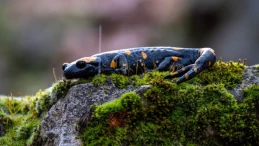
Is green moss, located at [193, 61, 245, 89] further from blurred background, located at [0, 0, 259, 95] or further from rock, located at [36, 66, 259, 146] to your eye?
blurred background, located at [0, 0, 259, 95]

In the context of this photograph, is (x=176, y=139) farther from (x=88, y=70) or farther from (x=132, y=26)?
(x=132, y=26)

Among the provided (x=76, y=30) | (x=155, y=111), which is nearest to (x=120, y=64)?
(x=155, y=111)

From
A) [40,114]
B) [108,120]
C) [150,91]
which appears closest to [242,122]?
[150,91]

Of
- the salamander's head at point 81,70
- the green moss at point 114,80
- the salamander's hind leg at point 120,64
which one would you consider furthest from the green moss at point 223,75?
the salamander's head at point 81,70

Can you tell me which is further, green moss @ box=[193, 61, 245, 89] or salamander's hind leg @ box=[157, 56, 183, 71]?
salamander's hind leg @ box=[157, 56, 183, 71]

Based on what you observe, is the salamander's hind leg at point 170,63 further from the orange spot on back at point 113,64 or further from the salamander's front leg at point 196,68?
the orange spot on back at point 113,64

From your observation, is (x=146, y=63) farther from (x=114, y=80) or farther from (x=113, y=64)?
(x=114, y=80)

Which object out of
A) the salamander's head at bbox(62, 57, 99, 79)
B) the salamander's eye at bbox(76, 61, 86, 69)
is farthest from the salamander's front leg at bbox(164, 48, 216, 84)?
the salamander's eye at bbox(76, 61, 86, 69)
